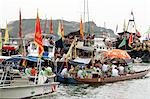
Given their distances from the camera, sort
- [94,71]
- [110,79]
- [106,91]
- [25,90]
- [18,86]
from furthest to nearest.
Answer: [110,79], [94,71], [106,91], [25,90], [18,86]

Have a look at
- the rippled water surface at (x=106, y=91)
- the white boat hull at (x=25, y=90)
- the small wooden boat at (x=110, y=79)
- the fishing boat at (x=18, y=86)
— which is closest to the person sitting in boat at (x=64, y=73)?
the small wooden boat at (x=110, y=79)

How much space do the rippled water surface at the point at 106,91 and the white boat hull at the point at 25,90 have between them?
76 cm

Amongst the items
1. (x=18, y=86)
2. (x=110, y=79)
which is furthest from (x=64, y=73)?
(x=18, y=86)

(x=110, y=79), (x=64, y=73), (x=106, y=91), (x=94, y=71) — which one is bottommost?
(x=106, y=91)

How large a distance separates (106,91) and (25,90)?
35.2 ft

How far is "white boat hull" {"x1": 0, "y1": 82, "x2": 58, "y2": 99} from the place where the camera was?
77.6ft

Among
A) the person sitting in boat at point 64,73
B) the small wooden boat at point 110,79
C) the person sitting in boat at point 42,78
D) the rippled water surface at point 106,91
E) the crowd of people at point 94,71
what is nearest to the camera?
the person sitting in boat at point 42,78

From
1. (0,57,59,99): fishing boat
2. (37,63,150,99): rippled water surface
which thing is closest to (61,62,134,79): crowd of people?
(37,63,150,99): rippled water surface

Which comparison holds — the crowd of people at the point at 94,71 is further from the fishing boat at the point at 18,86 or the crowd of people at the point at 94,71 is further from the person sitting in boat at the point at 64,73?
the fishing boat at the point at 18,86

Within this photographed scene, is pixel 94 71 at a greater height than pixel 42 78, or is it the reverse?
pixel 94 71

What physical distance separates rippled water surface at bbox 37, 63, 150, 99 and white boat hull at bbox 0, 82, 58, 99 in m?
0.76

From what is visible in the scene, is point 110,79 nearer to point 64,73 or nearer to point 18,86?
point 64,73

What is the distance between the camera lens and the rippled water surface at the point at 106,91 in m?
30.9

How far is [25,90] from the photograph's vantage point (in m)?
25.2
